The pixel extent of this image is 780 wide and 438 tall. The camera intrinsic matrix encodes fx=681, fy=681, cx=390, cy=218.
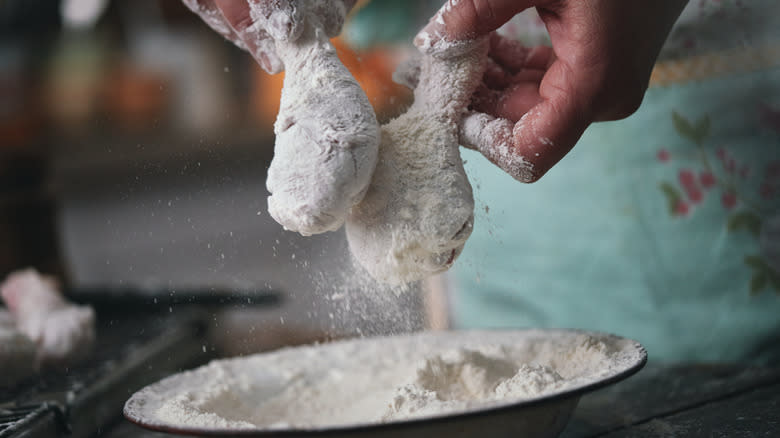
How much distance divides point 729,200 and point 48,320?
0.92 m

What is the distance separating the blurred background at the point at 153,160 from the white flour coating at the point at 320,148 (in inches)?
4.1

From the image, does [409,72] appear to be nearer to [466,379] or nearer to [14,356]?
[466,379]

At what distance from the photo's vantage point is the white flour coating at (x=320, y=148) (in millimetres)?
525

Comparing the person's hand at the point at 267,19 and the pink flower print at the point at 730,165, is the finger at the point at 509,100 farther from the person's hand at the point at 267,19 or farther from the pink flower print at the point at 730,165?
the pink flower print at the point at 730,165

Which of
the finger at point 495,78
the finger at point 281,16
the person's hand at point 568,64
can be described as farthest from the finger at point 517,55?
the finger at point 281,16

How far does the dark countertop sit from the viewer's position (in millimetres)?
620

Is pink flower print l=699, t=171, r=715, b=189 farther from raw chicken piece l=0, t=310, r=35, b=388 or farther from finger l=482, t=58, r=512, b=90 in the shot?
raw chicken piece l=0, t=310, r=35, b=388

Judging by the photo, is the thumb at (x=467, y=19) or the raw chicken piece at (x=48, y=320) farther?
the raw chicken piece at (x=48, y=320)

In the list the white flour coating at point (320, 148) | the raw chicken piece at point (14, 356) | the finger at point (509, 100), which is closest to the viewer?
the white flour coating at point (320, 148)

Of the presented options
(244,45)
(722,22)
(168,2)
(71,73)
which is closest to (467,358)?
(244,45)

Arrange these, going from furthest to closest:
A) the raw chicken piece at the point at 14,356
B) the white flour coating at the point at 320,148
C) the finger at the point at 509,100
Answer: the raw chicken piece at the point at 14,356 → the finger at the point at 509,100 → the white flour coating at the point at 320,148

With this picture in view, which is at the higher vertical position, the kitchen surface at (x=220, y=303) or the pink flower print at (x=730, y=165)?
the pink flower print at (x=730, y=165)

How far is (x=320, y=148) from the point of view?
531 millimetres

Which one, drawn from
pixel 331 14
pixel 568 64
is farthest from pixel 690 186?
pixel 331 14
